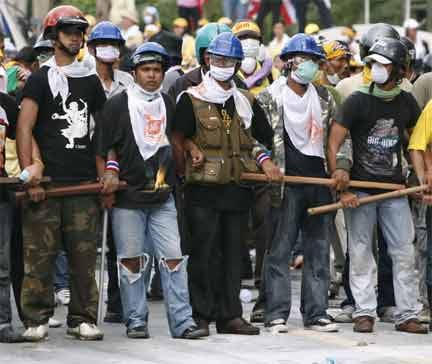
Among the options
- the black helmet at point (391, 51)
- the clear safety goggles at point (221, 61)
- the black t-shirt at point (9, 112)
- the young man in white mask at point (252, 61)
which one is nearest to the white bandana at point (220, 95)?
the clear safety goggles at point (221, 61)

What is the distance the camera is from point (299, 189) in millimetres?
12289

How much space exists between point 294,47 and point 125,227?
1882mm

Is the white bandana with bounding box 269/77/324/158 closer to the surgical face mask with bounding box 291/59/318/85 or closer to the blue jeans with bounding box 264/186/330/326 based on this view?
the surgical face mask with bounding box 291/59/318/85

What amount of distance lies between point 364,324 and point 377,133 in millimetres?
1403

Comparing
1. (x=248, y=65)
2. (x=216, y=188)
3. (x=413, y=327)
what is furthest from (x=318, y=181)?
(x=248, y=65)

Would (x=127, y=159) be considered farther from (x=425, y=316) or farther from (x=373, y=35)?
(x=425, y=316)

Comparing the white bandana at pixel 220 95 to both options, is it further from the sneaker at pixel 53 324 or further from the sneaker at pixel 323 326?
the sneaker at pixel 53 324

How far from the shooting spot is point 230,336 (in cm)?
1193

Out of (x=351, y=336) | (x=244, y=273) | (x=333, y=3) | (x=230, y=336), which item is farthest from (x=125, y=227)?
(x=333, y=3)

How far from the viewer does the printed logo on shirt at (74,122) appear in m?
11.6

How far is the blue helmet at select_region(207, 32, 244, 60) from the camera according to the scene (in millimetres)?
11906

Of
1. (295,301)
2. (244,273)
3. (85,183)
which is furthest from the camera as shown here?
(244,273)

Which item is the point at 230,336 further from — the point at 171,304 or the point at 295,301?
the point at 295,301

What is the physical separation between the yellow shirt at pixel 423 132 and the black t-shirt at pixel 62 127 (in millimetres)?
2440
